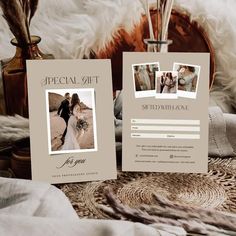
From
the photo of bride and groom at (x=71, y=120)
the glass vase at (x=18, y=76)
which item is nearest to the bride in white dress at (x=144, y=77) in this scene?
the photo of bride and groom at (x=71, y=120)

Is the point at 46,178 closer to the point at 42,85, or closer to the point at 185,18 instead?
the point at 42,85

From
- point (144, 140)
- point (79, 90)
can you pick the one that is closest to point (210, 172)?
point (144, 140)

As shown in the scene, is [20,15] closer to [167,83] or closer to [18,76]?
[18,76]

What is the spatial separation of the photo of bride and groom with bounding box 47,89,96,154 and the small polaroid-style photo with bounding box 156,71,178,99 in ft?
0.49

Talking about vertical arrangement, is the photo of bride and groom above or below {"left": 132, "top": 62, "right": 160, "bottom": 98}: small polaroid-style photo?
below

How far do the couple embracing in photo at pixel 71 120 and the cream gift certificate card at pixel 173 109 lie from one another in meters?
0.13

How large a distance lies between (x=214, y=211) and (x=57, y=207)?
0.96 ft

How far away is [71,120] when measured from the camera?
1.12 meters

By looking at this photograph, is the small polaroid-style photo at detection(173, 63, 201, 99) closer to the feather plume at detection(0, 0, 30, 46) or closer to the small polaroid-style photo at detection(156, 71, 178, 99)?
the small polaroid-style photo at detection(156, 71, 178, 99)

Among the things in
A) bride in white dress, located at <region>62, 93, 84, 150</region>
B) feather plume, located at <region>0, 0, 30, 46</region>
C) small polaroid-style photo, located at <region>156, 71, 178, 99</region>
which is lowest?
bride in white dress, located at <region>62, 93, 84, 150</region>

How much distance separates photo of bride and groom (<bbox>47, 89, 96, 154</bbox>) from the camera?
3.63 ft

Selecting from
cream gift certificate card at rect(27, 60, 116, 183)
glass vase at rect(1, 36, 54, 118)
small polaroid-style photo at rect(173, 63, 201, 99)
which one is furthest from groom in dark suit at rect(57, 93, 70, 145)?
small polaroid-style photo at rect(173, 63, 201, 99)

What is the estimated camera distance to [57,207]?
0.93m

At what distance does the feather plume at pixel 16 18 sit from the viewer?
45.5 inches
